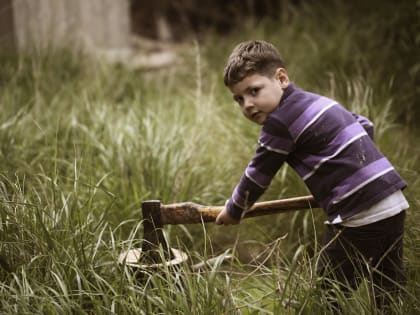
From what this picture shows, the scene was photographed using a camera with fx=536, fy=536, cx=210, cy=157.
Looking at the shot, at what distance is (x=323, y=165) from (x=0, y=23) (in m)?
4.65

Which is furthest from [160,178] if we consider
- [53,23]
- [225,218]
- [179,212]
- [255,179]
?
[53,23]

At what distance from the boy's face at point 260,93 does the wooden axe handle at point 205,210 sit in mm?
379

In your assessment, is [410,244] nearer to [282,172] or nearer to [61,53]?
[282,172]

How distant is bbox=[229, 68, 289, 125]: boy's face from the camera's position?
7.31 feet

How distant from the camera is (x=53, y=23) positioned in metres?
5.58

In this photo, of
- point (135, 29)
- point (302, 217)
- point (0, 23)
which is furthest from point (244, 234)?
point (135, 29)

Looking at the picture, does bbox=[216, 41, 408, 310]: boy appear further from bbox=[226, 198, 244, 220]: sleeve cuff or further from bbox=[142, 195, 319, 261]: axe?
bbox=[142, 195, 319, 261]: axe

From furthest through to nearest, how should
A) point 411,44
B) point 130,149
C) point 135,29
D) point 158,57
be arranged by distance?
point 135,29, point 158,57, point 411,44, point 130,149

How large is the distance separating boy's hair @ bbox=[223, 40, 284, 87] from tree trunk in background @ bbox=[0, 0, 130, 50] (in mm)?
3303

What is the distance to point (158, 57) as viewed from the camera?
6953mm

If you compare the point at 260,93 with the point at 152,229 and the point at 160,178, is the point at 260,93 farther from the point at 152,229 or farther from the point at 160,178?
the point at 160,178

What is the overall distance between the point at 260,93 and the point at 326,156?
1.23 ft

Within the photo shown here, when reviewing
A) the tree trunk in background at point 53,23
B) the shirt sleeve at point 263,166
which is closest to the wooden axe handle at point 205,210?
the shirt sleeve at point 263,166

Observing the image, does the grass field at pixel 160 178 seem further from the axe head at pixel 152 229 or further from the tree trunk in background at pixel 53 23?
the tree trunk in background at pixel 53 23
